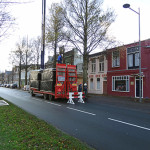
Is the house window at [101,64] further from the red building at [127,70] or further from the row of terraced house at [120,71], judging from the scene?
the red building at [127,70]

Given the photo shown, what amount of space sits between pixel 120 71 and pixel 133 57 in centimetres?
262

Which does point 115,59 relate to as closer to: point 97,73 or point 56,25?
point 97,73

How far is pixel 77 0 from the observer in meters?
18.9

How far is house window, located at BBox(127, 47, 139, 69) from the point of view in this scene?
19.0 m

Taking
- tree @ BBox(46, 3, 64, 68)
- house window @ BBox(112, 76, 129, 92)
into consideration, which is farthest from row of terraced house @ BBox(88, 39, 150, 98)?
tree @ BBox(46, 3, 64, 68)

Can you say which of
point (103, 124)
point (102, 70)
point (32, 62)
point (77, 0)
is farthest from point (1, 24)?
point (32, 62)

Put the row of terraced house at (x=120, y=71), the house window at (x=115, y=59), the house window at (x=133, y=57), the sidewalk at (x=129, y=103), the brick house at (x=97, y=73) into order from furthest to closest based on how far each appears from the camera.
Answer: the brick house at (x=97, y=73), the house window at (x=115, y=59), the house window at (x=133, y=57), the row of terraced house at (x=120, y=71), the sidewalk at (x=129, y=103)

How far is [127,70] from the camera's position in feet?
65.8

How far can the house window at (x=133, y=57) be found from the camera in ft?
62.4

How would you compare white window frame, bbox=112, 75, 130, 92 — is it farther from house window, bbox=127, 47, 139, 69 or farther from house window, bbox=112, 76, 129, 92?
house window, bbox=127, 47, 139, 69

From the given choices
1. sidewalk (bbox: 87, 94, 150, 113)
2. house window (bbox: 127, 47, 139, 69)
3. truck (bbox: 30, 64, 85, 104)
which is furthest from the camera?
house window (bbox: 127, 47, 139, 69)

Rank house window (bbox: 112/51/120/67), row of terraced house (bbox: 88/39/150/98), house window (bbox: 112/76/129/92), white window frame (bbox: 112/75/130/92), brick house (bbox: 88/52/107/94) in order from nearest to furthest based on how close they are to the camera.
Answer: row of terraced house (bbox: 88/39/150/98) → white window frame (bbox: 112/75/130/92) → house window (bbox: 112/76/129/92) → house window (bbox: 112/51/120/67) → brick house (bbox: 88/52/107/94)

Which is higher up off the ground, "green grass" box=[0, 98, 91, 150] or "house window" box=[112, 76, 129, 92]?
"house window" box=[112, 76, 129, 92]

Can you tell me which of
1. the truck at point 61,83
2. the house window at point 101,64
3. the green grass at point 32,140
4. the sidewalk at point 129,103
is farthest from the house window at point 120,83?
the green grass at point 32,140
